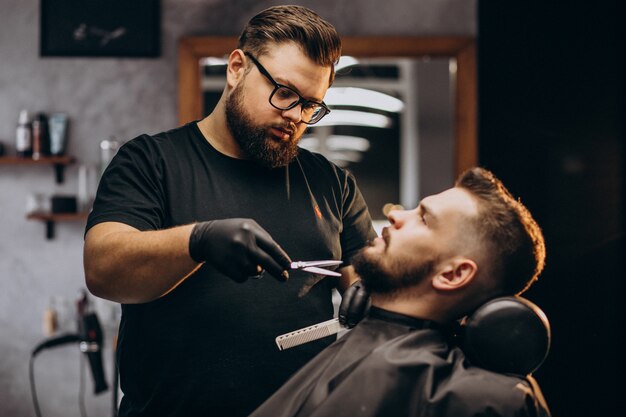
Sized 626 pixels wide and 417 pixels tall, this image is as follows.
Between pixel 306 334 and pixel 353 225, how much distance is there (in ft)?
1.34

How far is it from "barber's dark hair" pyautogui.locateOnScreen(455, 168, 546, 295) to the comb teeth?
39 centimetres

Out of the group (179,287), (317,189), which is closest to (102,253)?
(179,287)

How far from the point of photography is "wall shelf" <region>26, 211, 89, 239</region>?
3.45m

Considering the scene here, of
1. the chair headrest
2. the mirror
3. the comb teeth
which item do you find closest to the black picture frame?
the mirror

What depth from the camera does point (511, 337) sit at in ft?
3.89

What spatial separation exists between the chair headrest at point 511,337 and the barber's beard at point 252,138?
0.65 m

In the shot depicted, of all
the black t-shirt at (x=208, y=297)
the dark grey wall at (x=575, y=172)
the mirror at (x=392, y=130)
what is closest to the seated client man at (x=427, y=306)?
the black t-shirt at (x=208, y=297)

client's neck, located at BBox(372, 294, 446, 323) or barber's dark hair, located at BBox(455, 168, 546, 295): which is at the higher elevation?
barber's dark hair, located at BBox(455, 168, 546, 295)

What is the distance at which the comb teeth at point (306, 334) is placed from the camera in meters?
1.42

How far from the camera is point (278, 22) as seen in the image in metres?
1.58

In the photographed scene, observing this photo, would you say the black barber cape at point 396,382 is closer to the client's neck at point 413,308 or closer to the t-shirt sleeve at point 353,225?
the client's neck at point 413,308

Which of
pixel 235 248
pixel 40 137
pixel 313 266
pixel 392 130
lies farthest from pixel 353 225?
pixel 392 130

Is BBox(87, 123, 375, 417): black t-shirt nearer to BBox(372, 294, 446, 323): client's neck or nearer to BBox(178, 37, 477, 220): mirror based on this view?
BBox(372, 294, 446, 323): client's neck

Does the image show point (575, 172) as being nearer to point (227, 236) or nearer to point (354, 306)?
point (354, 306)
